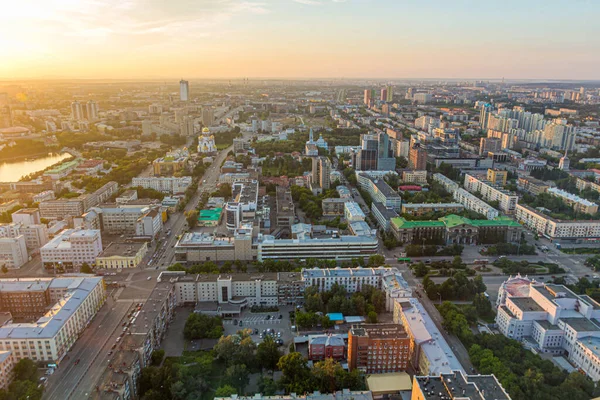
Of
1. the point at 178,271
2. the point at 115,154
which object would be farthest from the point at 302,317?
the point at 115,154

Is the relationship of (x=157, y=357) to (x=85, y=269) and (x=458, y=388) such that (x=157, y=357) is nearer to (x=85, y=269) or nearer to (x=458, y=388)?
(x=85, y=269)

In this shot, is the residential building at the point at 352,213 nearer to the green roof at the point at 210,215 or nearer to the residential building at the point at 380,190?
the residential building at the point at 380,190

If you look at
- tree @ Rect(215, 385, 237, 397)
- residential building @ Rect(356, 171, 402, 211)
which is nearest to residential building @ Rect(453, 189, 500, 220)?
residential building @ Rect(356, 171, 402, 211)

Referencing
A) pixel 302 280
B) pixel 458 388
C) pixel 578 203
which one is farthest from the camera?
pixel 578 203

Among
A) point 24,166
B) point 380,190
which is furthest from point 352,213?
point 24,166

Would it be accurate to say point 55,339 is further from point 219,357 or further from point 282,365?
point 282,365

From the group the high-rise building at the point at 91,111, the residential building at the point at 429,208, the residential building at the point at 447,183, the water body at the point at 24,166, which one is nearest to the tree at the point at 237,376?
the residential building at the point at 429,208
